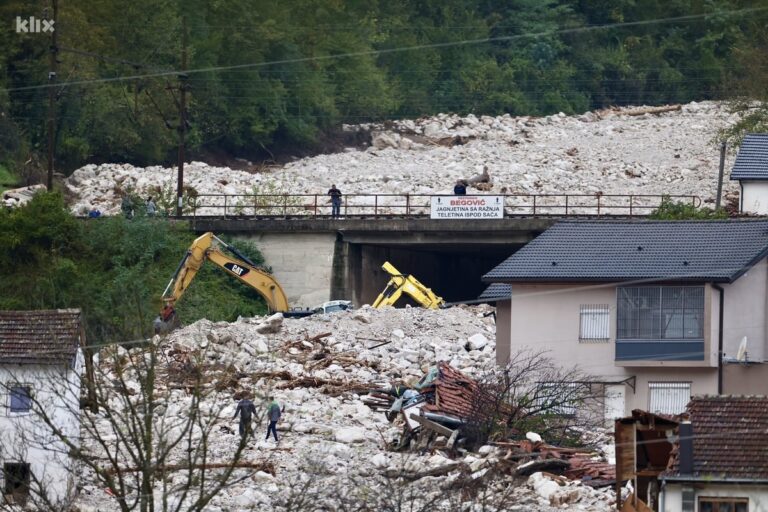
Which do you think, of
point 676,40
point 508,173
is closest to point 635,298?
point 508,173

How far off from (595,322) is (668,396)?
2417mm

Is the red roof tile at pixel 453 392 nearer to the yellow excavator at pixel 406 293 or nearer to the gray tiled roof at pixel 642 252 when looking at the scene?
the gray tiled roof at pixel 642 252

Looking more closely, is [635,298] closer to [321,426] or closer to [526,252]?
[526,252]

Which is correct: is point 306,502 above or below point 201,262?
below

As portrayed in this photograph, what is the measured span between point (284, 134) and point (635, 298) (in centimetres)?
5396

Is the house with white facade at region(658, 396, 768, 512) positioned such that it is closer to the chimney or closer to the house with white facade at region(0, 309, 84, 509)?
the chimney

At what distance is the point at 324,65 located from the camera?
109m

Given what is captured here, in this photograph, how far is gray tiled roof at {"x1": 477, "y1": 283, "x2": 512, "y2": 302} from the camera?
53719 millimetres

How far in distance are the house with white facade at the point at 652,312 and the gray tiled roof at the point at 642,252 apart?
36 millimetres

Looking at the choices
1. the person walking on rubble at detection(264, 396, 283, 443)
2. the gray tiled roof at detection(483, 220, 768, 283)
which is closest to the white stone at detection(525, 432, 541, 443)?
the person walking on rubble at detection(264, 396, 283, 443)

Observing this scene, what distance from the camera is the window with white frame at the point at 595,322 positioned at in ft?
166

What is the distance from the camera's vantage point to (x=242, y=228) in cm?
7112

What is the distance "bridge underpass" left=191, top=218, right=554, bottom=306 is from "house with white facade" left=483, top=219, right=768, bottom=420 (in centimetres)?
1676

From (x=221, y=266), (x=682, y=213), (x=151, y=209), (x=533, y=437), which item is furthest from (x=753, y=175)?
(x=533, y=437)
